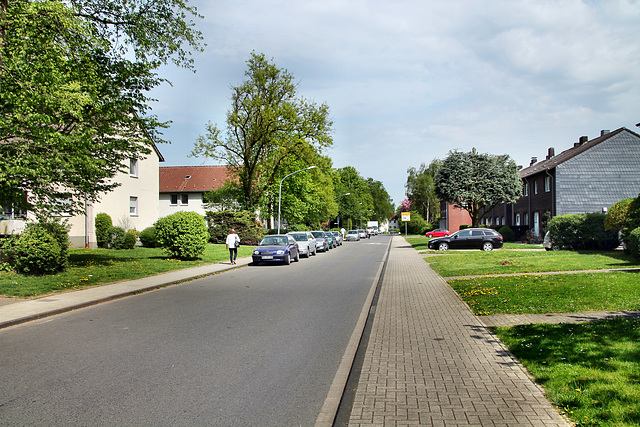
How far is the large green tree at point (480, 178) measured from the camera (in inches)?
1442

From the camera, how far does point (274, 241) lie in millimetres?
24219

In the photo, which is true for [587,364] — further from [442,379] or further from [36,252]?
[36,252]

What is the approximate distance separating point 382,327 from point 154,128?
13.4 m

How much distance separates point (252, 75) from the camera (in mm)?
37250

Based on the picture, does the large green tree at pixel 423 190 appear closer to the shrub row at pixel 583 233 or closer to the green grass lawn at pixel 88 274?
the shrub row at pixel 583 233

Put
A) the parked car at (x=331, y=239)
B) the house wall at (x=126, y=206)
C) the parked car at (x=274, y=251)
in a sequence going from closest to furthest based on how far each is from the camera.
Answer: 1. the parked car at (x=274, y=251)
2. the house wall at (x=126, y=206)
3. the parked car at (x=331, y=239)

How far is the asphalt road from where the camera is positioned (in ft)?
14.1

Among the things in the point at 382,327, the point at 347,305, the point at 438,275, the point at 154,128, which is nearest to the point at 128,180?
the point at 154,128

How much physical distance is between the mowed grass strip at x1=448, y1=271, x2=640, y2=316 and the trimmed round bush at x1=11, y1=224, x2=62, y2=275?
38.9 ft

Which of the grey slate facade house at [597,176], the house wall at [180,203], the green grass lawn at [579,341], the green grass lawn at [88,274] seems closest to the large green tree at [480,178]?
the grey slate facade house at [597,176]

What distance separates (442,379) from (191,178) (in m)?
58.1

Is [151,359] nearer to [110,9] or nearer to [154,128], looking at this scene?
[154,128]

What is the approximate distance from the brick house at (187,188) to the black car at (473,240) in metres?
32.0

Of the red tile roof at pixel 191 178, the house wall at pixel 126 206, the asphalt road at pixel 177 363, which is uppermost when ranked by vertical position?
the red tile roof at pixel 191 178
